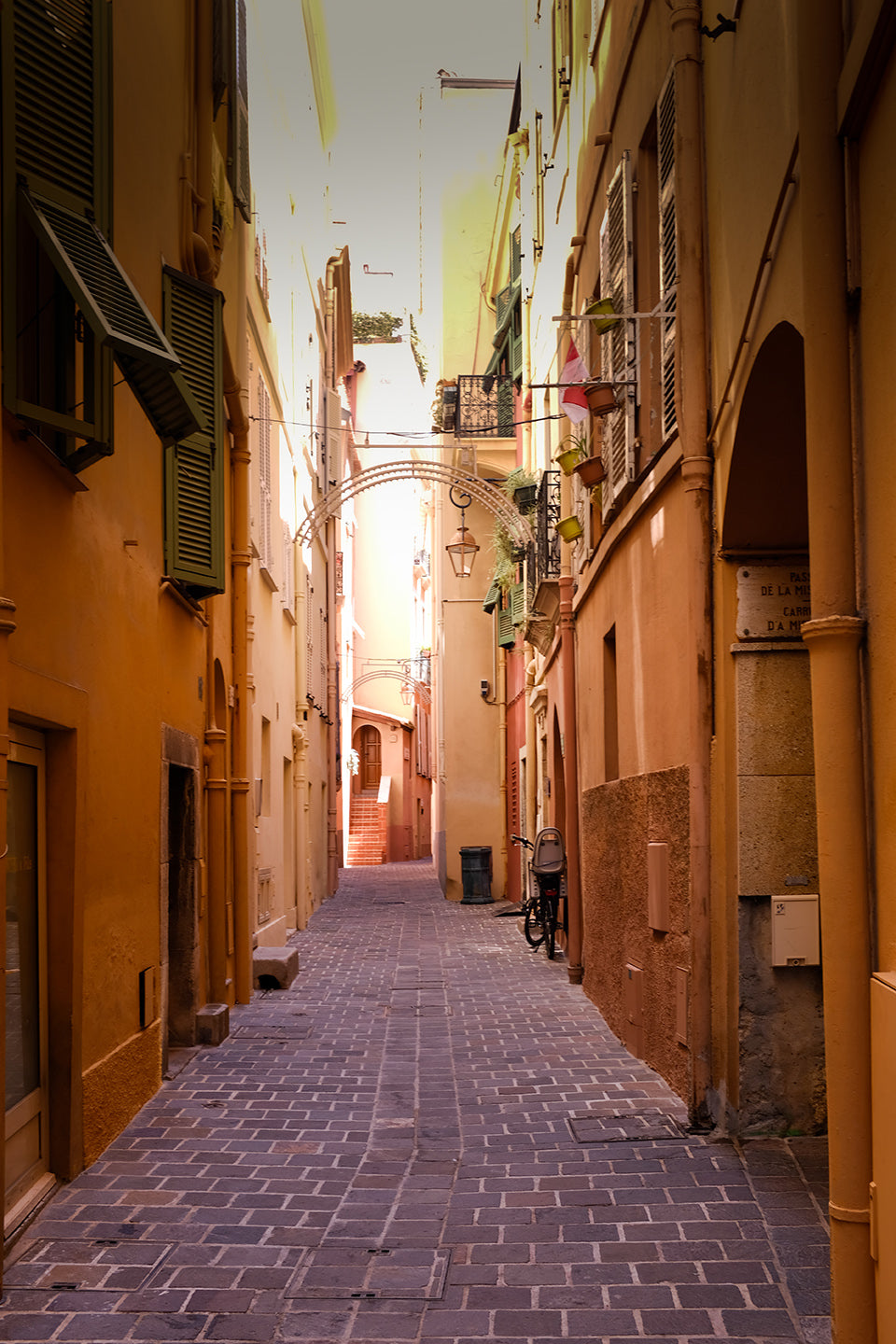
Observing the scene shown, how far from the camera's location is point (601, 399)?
28.5 feet

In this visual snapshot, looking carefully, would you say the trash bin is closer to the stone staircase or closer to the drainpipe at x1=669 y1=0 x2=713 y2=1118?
the stone staircase

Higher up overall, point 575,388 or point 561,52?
point 561,52

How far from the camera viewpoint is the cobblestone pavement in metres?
4.40

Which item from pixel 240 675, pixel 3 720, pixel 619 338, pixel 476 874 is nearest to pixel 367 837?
pixel 476 874

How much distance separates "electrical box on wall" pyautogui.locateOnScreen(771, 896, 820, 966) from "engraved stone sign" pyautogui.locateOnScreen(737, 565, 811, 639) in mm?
1322

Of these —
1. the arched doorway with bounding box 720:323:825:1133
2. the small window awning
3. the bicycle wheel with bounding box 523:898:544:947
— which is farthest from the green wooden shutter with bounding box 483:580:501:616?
the small window awning

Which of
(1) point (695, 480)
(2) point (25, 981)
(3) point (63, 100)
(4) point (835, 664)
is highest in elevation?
(3) point (63, 100)

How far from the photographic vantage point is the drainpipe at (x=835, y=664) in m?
3.88

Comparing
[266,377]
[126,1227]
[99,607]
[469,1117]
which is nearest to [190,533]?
[99,607]

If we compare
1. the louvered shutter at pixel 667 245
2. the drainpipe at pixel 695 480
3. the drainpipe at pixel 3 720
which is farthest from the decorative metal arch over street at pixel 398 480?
the drainpipe at pixel 3 720

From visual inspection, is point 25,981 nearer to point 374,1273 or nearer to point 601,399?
point 374,1273

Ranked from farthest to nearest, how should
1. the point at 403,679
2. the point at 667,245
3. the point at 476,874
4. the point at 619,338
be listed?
the point at 403,679
the point at 476,874
the point at 619,338
the point at 667,245

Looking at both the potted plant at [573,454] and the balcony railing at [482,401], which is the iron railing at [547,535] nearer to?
the potted plant at [573,454]

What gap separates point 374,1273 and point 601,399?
226 inches
